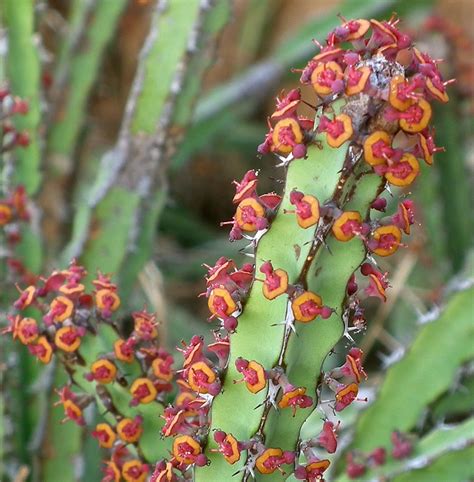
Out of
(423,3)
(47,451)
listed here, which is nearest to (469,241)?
(423,3)

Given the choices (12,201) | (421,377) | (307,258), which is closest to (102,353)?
(307,258)

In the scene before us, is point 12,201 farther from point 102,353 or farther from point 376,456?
point 376,456

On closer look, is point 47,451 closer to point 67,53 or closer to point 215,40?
point 215,40

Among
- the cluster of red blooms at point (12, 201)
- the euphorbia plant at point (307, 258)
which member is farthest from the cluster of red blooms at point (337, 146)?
the cluster of red blooms at point (12, 201)

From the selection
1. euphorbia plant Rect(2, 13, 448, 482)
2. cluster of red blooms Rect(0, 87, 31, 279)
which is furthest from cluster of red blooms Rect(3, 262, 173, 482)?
cluster of red blooms Rect(0, 87, 31, 279)

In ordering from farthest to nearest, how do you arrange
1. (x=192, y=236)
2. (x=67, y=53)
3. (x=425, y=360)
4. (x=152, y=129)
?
(x=192, y=236)
(x=67, y=53)
(x=152, y=129)
(x=425, y=360)

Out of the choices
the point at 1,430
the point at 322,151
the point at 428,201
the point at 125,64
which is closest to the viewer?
the point at 322,151

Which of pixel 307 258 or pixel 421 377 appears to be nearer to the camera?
pixel 307 258

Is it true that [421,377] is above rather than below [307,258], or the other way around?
below
